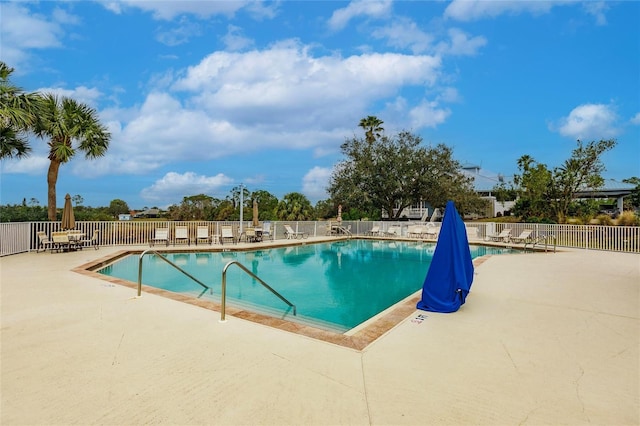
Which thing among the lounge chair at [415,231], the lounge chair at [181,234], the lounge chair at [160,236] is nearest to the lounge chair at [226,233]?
the lounge chair at [181,234]

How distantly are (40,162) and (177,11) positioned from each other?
27.3 feet

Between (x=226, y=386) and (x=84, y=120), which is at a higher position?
(x=84, y=120)

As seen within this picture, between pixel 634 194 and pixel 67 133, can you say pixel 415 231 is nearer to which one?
pixel 67 133

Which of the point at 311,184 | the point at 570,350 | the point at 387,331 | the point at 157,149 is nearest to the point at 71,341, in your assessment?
the point at 387,331

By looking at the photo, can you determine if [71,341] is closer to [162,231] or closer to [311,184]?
[162,231]

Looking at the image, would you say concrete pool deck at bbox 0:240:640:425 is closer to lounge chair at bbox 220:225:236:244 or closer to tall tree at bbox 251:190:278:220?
lounge chair at bbox 220:225:236:244

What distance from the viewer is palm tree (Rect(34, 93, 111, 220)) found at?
12.8m

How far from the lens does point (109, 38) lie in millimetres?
11109

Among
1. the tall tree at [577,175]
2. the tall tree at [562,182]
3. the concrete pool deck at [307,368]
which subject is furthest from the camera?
the tall tree at [562,182]

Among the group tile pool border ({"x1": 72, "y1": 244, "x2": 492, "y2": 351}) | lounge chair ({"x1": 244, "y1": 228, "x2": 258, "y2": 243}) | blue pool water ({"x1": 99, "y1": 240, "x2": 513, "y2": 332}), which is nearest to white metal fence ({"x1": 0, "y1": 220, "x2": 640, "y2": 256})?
lounge chair ({"x1": 244, "y1": 228, "x2": 258, "y2": 243})

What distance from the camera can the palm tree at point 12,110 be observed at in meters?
8.39

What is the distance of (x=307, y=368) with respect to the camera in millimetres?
2838

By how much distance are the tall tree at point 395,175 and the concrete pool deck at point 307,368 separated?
2061 cm

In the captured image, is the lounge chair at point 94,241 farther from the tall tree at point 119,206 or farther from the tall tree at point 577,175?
the tall tree at point 119,206
